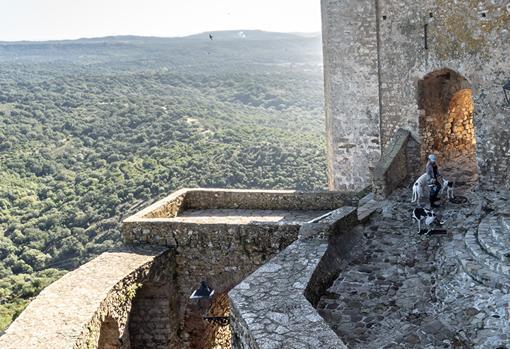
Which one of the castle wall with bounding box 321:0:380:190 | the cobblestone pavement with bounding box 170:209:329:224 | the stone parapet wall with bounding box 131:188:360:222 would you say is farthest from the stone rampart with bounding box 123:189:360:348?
the castle wall with bounding box 321:0:380:190

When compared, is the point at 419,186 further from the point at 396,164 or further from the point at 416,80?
the point at 416,80

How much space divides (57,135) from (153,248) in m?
21.4

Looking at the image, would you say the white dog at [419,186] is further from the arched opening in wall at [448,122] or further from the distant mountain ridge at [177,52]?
the distant mountain ridge at [177,52]

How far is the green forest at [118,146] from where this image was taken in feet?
67.4

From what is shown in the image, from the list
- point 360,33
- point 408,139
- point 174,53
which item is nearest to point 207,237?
point 408,139

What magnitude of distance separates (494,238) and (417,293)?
1363 millimetres

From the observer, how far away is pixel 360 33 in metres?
13.0

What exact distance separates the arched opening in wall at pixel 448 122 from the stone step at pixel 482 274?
4335 millimetres

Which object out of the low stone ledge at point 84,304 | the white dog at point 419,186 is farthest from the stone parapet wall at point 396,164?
the low stone ledge at point 84,304

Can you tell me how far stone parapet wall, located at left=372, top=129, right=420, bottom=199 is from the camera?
36.9 feet

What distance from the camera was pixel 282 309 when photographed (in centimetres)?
656

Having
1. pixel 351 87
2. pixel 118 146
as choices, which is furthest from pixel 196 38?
pixel 351 87

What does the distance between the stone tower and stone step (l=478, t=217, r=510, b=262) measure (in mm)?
2636

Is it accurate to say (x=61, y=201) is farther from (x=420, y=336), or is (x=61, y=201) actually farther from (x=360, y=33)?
(x=420, y=336)
